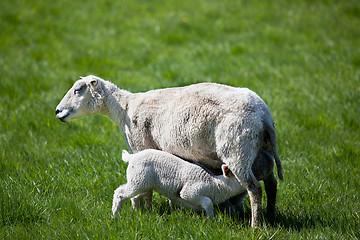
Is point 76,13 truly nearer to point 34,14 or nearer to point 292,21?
point 34,14

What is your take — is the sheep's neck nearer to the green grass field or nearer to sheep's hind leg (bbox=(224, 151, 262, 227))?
the green grass field

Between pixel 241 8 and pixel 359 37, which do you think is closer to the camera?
pixel 359 37

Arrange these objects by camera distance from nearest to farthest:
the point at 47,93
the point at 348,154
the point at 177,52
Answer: the point at 348,154 → the point at 47,93 → the point at 177,52

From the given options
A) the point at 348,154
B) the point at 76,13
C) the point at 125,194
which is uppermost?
the point at 76,13

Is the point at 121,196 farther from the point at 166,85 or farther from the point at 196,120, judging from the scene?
the point at 166,85

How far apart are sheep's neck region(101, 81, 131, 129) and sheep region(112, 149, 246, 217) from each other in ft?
2.29

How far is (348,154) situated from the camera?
19.0 feet

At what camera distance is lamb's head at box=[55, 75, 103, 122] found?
4902 millimetres

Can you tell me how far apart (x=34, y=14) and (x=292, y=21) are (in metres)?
6.78

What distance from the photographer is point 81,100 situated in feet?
16.1

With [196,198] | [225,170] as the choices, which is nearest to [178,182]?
[196,198]

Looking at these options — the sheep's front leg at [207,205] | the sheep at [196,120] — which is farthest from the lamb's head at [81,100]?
the sheep's front leg at [207,205]

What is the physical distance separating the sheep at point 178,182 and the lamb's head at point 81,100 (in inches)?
36.2

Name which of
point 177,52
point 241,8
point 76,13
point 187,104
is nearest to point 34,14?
point 76,13
